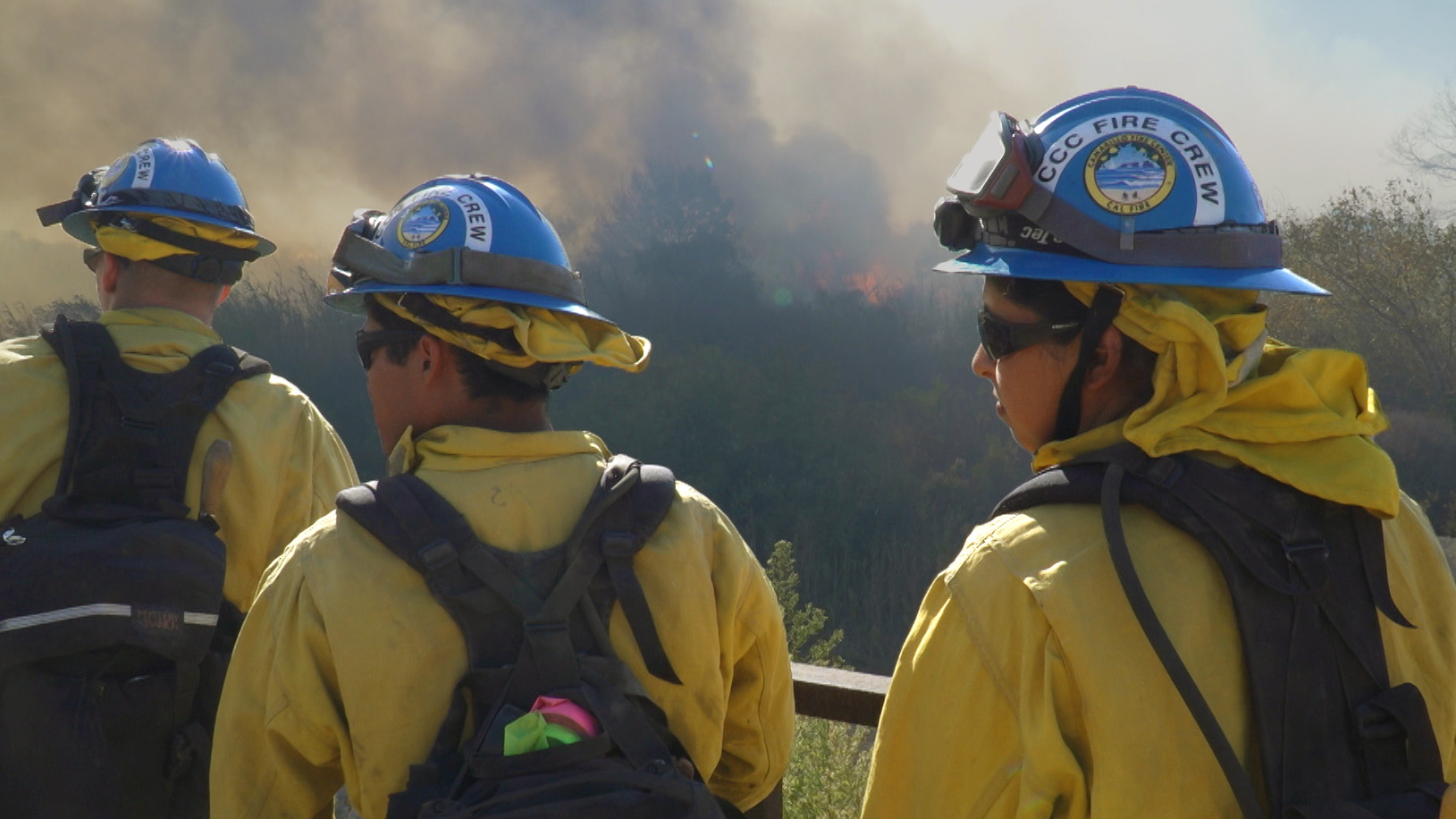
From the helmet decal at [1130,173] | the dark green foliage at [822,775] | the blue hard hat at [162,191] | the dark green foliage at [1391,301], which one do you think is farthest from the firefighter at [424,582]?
the dark green foliage at [1391,301]

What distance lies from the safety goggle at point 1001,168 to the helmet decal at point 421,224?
110cm

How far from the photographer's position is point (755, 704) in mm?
2445

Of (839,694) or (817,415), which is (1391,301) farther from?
(839,694)

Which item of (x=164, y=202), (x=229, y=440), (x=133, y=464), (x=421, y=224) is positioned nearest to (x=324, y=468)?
(x=229, y=440)

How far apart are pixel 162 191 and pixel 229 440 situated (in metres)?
0.92

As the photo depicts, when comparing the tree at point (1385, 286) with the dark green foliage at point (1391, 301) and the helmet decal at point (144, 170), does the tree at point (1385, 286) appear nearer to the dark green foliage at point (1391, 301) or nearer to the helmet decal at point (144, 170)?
the dark green foliage at point (1391, 301)

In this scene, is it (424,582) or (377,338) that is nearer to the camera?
(424,582)

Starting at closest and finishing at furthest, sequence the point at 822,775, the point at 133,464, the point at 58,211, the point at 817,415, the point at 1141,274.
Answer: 1. the point at 1141,274
2. the point at 133,464
3. the point at 58,211
4. the point at 822,775
5. the point at 817,415

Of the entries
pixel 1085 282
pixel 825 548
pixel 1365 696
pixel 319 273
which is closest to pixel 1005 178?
pixel 1085 282

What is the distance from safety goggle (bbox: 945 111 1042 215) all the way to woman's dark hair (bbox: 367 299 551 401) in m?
0.96

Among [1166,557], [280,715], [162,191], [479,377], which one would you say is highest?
[162,191]

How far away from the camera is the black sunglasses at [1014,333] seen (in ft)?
5.90

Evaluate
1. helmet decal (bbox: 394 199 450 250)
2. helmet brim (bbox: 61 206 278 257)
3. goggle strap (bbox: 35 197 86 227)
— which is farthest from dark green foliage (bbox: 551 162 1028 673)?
helmet decal (bbox: 394 199 450 250)

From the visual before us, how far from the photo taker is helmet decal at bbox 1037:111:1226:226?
5.78 ft
